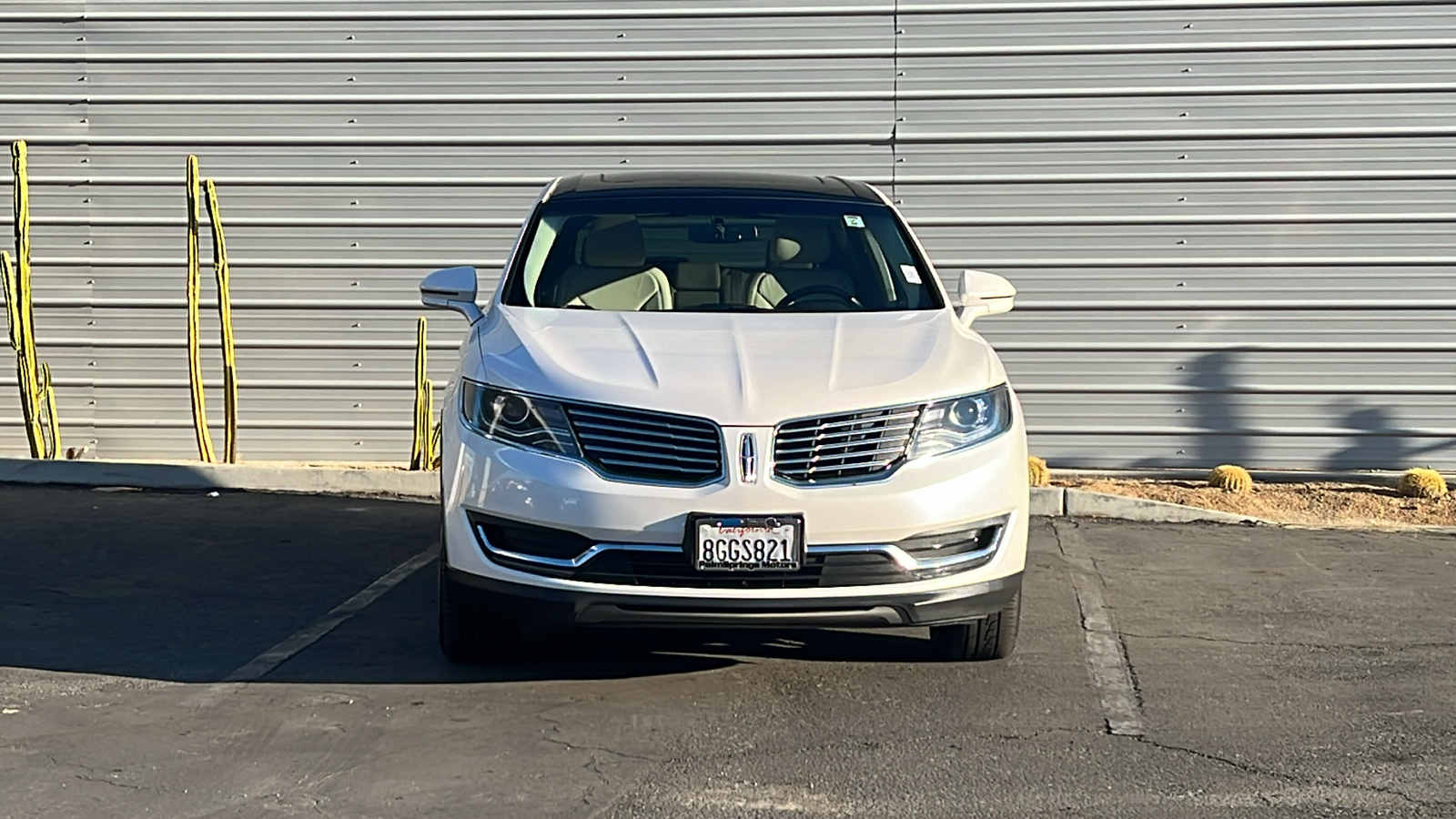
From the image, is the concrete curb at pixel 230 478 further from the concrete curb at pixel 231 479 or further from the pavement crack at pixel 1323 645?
the pavement crack at pixel 1323 645

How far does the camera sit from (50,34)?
1071 cm

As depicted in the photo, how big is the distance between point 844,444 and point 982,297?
1.69 metres

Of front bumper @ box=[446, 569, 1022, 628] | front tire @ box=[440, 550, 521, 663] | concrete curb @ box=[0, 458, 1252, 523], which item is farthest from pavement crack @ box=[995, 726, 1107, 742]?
concrete curb @ box=[0, 458, 1252, 523]

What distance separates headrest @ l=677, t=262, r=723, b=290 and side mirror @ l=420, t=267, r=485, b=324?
778 millimetres

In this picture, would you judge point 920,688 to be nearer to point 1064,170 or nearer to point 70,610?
point 70,610

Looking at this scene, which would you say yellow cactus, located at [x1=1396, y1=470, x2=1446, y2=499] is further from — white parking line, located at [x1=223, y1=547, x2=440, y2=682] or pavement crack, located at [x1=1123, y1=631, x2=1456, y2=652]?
white parking line, located at [x1=223, y1=547, x2=440, y2=682]

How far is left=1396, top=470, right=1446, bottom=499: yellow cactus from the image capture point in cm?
974

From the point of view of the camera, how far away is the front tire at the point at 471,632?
553 cm

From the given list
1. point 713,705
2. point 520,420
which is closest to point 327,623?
point 520,420

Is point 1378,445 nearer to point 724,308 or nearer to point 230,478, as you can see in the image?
point 724,308

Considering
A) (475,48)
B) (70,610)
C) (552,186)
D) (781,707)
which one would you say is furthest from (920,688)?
(475,48)

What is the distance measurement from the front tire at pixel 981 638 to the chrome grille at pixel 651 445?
111cm

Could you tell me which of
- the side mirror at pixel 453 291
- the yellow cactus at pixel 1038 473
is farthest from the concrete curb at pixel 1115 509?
the side mirror at pixel 453 291

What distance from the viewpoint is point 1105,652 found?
6055mm
